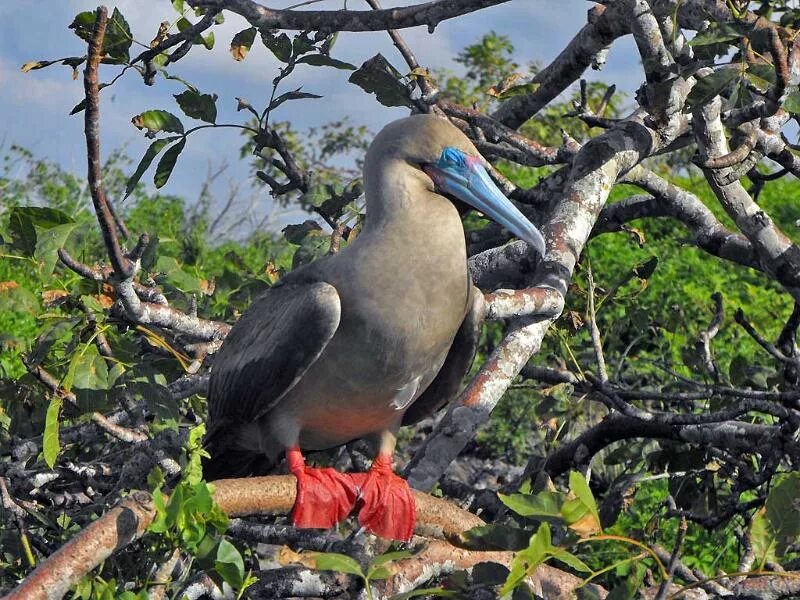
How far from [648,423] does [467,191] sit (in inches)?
43.7

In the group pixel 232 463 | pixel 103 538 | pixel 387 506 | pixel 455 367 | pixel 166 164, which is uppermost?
pixel 166 164

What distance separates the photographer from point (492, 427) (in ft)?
28.0

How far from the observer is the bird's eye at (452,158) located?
3650 mm

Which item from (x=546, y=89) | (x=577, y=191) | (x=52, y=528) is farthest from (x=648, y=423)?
(x=52, y=528)

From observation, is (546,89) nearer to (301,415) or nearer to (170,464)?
(301,415)

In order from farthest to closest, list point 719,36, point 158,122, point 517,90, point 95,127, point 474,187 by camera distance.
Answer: point 517,90, point 158,122, point 474,187, point 719,36, point 95,127

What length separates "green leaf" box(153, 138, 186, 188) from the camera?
3994 millimetres

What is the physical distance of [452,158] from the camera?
365cm

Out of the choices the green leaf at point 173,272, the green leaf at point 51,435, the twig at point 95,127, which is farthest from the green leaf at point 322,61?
the green leaf at point 51,435

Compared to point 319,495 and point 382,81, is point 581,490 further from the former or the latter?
point 382,81

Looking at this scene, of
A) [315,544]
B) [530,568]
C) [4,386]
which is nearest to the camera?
[530,568]

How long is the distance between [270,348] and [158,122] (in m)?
0.89

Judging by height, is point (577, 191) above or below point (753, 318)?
above

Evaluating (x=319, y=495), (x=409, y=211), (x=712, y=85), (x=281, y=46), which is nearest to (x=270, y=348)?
(x=319, y=495)
